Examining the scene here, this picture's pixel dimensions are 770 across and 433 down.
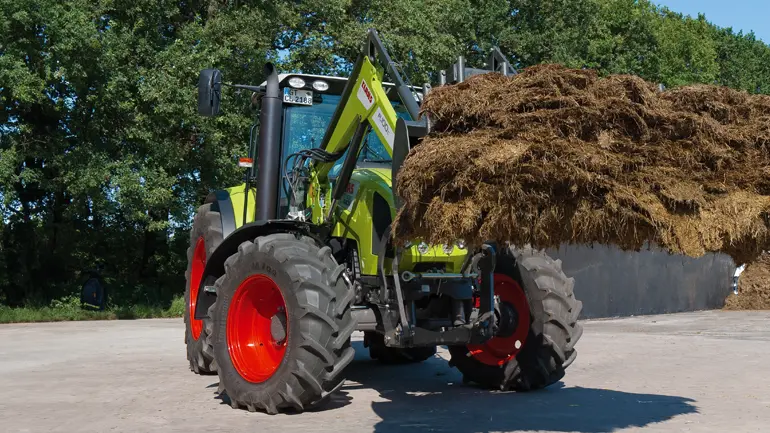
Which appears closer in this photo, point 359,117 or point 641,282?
point 359,117

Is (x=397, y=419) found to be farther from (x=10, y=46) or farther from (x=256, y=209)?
(x=10, y=46)

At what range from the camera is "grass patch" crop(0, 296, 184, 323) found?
20.0 m

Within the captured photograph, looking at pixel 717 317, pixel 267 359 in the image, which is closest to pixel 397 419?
pixel 267 359

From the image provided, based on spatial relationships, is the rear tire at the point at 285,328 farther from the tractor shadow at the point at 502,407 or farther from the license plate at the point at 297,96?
the license plate at the point at 297,96

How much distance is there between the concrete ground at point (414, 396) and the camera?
657 centimetres

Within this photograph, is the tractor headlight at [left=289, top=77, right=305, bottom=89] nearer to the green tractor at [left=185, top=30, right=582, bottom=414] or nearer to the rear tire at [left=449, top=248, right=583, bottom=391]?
the green tractor at [left=185, top=30, right=582, bottom=414]

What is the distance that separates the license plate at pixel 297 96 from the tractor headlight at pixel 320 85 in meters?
0.09

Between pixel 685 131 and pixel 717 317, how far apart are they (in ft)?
51.5

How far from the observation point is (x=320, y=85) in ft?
29.0

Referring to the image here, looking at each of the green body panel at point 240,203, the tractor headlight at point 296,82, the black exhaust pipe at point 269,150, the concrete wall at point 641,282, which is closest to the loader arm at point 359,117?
the black exhaust pipe at point 269,150

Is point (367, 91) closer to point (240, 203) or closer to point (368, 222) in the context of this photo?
point (368, 222)

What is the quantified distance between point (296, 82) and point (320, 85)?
0.25 metres

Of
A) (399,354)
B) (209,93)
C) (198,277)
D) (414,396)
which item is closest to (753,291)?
(399,354)

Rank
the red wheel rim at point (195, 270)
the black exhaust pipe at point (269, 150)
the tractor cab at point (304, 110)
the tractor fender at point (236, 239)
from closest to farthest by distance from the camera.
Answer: the tractor fender at point (236, 239) → the black exhaust pipe at point (269, 150) → the tractor cab at point (304, 110) → the red wheel rim at point (195, 270)
